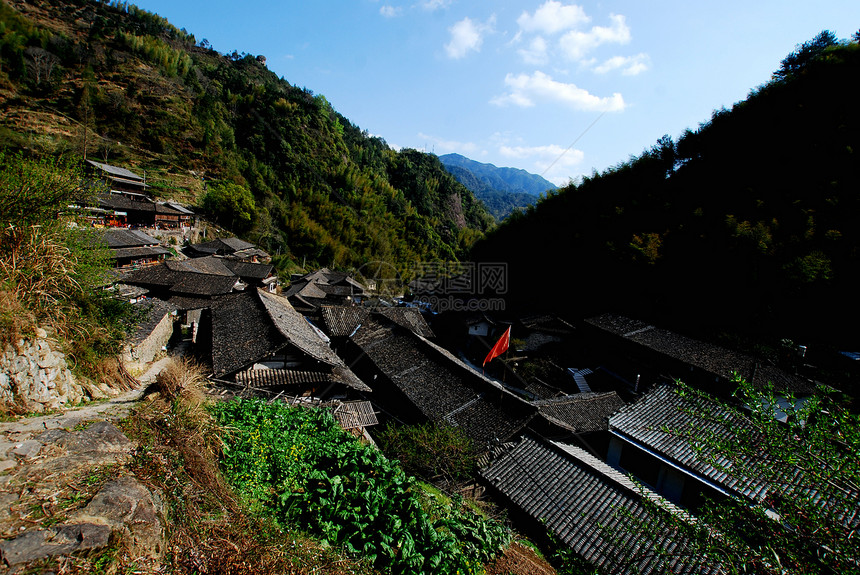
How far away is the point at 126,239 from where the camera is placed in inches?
1083

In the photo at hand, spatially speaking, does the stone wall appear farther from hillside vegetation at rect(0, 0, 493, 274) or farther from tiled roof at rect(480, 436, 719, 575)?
hillside vegetation at rect(0, 0, 493, 274)

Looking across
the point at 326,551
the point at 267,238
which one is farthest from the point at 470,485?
the point at 267,238

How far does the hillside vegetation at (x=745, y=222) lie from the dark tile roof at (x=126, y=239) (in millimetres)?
31829

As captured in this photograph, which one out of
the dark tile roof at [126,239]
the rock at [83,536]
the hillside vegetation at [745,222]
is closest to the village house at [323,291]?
the dark tile roof at [126,239]

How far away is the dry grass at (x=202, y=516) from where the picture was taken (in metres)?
3.54

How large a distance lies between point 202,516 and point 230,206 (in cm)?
5331

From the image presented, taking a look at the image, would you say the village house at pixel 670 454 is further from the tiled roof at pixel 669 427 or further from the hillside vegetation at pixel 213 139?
the hillside vegetation at pixel 213 139

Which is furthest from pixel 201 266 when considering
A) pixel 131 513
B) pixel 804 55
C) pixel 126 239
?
pixel 804 55

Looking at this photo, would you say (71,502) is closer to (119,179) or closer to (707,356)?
(707,356)

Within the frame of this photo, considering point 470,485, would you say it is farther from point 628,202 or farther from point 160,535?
point 628,202

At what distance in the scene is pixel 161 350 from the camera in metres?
16.5

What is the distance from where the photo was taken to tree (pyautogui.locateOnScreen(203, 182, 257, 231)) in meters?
48.2

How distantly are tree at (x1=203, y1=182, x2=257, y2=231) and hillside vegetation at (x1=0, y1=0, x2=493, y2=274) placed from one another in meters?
0.20

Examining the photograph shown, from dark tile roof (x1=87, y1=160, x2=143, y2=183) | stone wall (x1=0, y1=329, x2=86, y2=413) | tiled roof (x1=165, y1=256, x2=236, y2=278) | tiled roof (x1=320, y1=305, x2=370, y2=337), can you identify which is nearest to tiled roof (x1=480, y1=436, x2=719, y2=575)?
stone wall (x1=0, y1=329, x2=86, y2=413)
